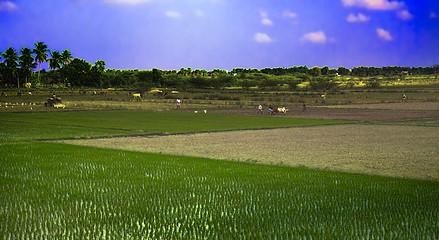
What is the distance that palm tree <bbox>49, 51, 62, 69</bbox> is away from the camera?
161250 millimetres

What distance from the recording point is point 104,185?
11125mm

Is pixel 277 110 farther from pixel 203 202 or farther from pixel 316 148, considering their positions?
pixel 203 202

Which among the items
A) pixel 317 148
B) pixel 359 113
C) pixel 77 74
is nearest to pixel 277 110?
pixel 359 113

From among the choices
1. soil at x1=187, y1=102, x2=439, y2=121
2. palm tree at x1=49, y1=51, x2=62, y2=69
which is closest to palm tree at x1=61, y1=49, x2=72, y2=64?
palm tree at x1=49, y1=51, x2=62, y2=69

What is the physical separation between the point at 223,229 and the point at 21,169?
8.10 metres

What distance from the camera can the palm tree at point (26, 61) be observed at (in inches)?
5531

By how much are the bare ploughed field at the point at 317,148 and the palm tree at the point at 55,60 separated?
480ft

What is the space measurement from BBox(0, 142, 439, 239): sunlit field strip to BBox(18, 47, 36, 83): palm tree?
136335 mm

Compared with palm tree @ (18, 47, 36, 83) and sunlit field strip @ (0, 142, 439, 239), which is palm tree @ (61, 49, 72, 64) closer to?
palm tree @ (18, 47, 36, 83)

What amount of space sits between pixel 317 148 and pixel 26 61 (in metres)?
136

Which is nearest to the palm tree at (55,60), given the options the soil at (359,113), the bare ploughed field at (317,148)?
the soil at (359,113)

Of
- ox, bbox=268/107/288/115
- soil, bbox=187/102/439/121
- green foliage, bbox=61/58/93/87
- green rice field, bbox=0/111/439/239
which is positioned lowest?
soil, bbox=187/102/439/121

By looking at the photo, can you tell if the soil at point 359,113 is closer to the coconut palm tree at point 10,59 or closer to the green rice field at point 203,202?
the green rice field at point 203,202

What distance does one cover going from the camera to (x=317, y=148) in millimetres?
19750
